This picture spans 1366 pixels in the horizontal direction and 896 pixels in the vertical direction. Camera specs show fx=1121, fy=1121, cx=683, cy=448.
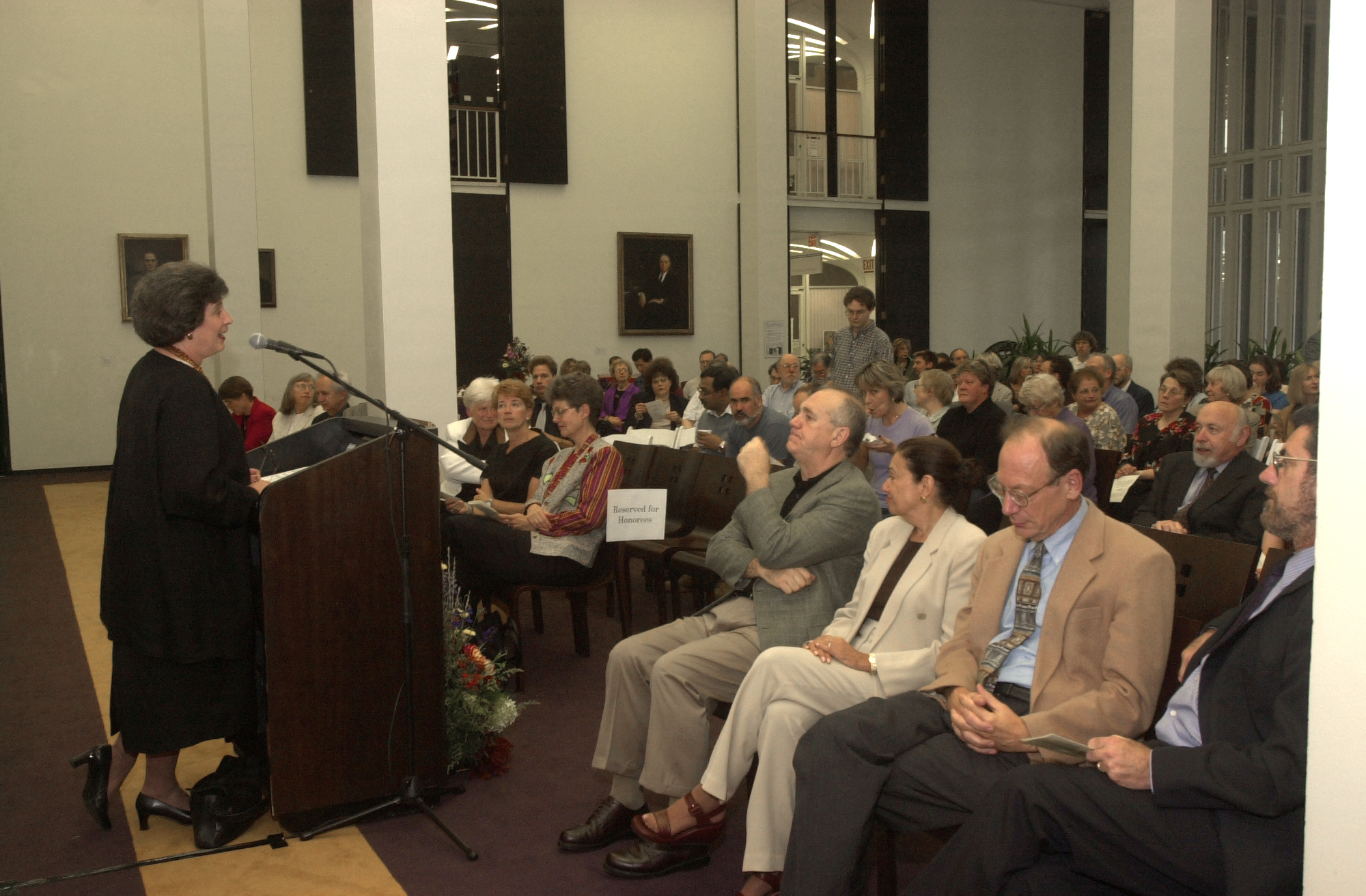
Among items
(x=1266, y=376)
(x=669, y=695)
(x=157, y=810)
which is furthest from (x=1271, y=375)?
(x=157, y=810)

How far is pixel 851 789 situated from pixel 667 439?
4.62 m

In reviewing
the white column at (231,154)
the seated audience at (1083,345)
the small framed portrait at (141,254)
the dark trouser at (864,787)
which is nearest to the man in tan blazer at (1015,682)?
the dark trouser at (864,787)

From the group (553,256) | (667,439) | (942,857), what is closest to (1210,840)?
(942,857)

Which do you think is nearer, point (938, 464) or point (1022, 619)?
point (1022, 619)

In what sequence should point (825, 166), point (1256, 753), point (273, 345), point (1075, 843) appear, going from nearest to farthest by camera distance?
point (1256, 753) < point (1075, 843) < point (273, 345) < point (825, 166)

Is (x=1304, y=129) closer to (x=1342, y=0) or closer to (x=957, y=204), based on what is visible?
(x=957, y=204)

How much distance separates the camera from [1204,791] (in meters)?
2.04

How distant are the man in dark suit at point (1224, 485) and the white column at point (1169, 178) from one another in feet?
15.1

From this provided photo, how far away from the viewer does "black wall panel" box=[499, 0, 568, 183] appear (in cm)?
1381

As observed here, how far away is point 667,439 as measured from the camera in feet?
23.1

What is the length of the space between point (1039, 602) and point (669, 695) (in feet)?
3.48

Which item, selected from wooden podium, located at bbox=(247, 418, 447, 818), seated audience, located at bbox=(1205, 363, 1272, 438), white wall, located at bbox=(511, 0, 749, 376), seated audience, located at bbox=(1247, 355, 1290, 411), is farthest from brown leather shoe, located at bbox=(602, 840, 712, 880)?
white wall, located at bbox=(511, 0, 749, 376)

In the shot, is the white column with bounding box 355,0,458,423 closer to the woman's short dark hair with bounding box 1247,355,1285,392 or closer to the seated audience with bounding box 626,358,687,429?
the seated audience with bounding box 626,358,687,429

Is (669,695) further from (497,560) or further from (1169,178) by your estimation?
(1169,178)
